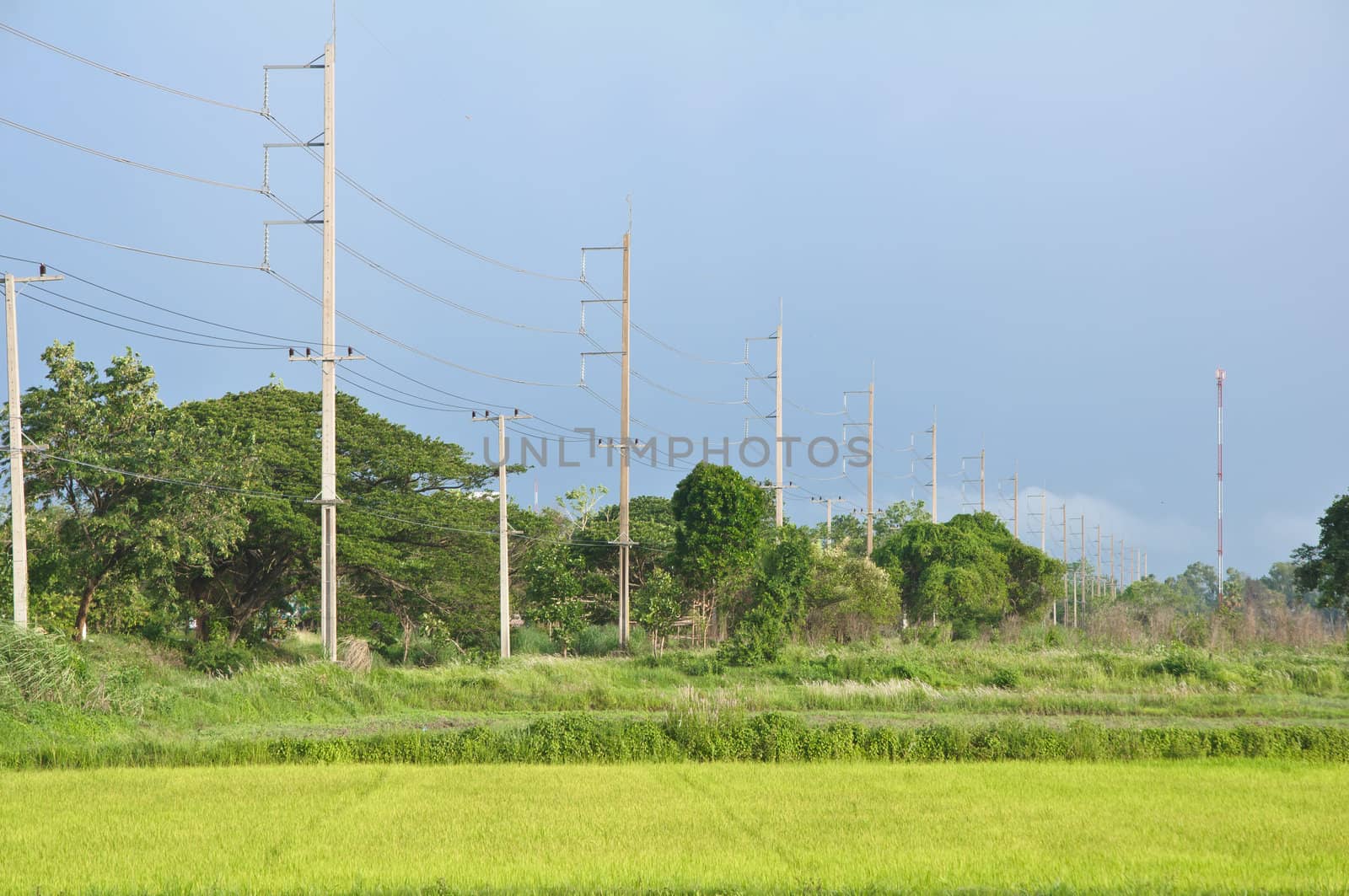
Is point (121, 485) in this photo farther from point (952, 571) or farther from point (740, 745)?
point (952, 571)

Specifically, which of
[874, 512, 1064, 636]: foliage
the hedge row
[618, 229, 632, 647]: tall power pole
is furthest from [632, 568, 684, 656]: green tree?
the hedge row

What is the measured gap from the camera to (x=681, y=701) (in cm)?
2519

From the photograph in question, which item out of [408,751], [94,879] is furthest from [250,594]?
[94,879]

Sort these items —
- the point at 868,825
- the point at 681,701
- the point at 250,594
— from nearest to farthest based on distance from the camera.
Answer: the point at 868,825, the point at 681,701, the point at 250,594

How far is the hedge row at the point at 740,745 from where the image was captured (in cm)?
1880

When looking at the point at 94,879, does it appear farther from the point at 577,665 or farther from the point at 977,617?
the point at 977,617

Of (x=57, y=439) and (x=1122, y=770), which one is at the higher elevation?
(x=57, y=439)

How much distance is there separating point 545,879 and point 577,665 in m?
20.2

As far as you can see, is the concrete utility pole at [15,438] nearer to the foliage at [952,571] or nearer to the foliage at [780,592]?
the foliage at [780,592]

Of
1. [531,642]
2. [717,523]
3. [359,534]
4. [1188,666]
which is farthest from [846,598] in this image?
[359,534]

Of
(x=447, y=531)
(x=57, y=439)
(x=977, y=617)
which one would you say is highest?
(x=57, y=439)

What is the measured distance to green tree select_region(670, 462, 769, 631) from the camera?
38344mm

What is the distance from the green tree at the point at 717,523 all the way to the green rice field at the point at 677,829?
20.2 m

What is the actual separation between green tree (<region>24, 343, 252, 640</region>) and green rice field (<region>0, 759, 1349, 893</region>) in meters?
13.9
